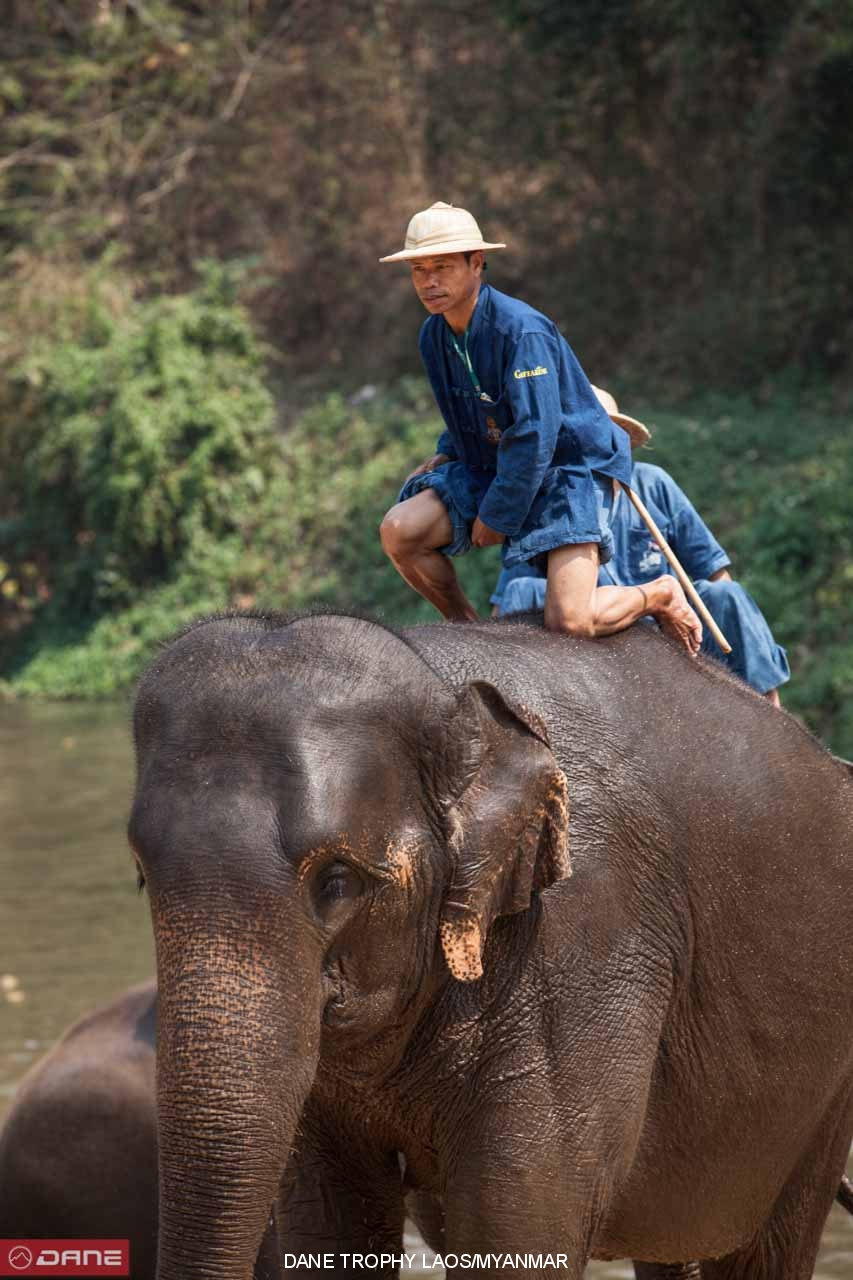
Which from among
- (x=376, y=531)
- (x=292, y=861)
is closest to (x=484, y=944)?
(x=292, y=861)

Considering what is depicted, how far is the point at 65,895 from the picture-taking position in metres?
12.3

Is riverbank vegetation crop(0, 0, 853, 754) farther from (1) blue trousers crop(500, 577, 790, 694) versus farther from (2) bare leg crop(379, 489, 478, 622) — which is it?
(2) bare leg crop(379, 489, 478, 622)

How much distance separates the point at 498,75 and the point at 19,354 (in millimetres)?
6409

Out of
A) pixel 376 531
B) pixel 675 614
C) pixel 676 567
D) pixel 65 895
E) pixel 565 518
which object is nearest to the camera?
pixel 565 518

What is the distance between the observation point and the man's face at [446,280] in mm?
4203

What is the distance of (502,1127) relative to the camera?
357 cm

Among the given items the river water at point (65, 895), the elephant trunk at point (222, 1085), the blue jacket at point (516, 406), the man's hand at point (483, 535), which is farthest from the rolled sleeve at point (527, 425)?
the river water at point (65, 895)

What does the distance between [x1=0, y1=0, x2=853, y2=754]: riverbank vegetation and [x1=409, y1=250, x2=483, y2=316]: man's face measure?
11415 mm

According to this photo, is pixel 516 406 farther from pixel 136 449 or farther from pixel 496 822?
pixel 136 449

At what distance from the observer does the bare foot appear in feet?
14.1

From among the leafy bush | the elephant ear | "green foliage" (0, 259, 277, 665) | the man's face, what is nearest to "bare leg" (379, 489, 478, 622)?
the man's face

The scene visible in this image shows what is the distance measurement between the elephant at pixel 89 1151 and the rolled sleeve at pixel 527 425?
256 centimetres

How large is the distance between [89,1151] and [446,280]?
10.2ft

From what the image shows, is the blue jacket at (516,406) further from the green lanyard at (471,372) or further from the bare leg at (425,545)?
the bare leg at (425,545)
